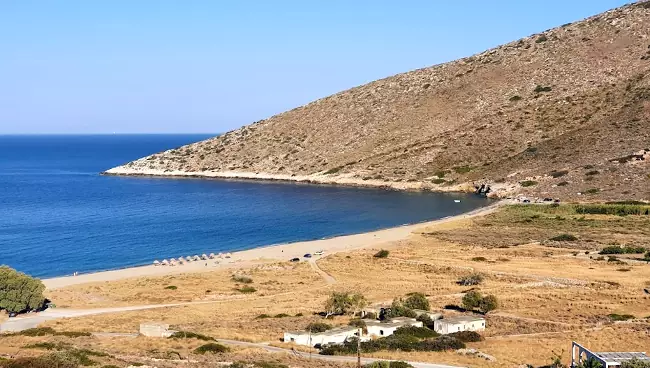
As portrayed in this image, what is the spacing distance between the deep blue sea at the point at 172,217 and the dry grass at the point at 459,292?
16.4 metres

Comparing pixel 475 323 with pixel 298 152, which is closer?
pixel 475 323

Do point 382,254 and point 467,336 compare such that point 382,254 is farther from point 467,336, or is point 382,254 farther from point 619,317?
point 467,336

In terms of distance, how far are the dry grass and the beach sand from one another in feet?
10.8

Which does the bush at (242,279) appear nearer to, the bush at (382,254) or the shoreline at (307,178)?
the bush at (382,254)

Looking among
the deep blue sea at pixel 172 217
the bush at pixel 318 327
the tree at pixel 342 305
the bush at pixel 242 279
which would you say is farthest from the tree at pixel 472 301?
the deep blue sea at pixel 172 217

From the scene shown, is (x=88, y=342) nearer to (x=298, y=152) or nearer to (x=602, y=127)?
(x=602, y=127)

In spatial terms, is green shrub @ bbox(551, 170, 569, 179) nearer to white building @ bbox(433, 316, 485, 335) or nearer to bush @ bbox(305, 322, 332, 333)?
white building @ bbox(433, 316, 485, 335)

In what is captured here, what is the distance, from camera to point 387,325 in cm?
4300

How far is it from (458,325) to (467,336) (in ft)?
6.04

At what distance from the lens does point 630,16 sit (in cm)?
17850

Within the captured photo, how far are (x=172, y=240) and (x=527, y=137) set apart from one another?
8693cm

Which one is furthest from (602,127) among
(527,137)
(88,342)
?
(88,342)

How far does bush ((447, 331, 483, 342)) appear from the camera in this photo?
1581 inches

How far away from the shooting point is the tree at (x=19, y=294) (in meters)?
52.8
